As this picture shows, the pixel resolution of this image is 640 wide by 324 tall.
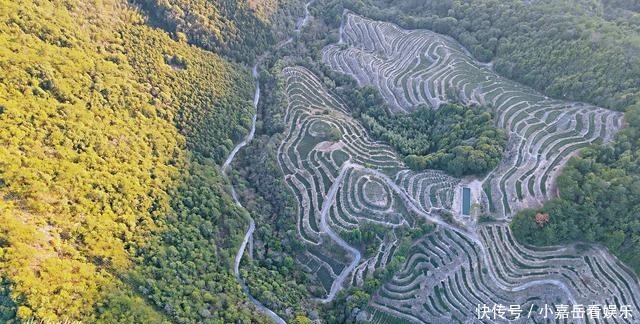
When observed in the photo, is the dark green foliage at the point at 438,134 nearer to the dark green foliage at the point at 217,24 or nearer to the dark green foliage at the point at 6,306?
the dark green foliage at the point at 217,24

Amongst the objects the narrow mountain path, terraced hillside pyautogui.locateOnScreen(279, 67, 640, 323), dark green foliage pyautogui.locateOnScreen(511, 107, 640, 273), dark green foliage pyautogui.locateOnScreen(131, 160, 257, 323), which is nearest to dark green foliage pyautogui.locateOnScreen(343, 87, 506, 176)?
terraced hillside pyautogui.locateOnScreen(279, 67, 640, 323)

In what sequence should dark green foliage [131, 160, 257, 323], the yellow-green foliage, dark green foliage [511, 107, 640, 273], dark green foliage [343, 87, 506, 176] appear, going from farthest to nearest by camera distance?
dark green foliage [343, 87, 506, 176] < dark green foliage [511, 107, 640, 273] < dark green foliage [131, 160, 257, 323] < the yellow-green foliage

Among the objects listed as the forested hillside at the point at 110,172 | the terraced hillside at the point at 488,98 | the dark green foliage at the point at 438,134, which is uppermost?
the terraced hillside at the point at 488,98

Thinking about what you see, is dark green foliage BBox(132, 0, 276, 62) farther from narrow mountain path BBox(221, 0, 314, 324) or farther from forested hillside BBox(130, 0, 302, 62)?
narrow mountain path BBox(221, 0, 314, 324)

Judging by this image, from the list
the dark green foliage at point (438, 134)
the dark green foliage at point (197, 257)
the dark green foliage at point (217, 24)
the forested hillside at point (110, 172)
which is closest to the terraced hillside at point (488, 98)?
A: the dark green foliage at point (438, 134)

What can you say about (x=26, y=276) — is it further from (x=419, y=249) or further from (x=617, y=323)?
(x=617, y=323)
